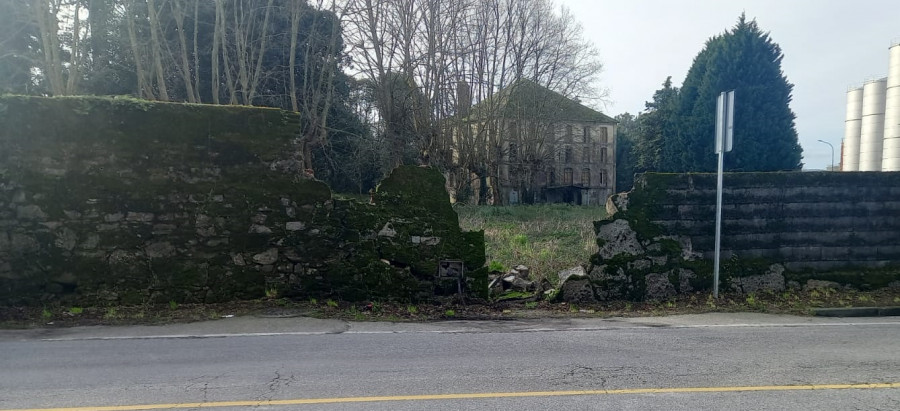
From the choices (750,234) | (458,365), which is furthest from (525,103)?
(458,365)

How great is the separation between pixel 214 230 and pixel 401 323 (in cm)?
342

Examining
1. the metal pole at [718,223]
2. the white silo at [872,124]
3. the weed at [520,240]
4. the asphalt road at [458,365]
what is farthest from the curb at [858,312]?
the white silo at [872,124]

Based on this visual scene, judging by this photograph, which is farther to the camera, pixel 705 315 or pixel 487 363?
pixel 705 315

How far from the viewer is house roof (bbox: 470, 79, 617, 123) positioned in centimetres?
3269

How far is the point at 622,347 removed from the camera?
652 cm

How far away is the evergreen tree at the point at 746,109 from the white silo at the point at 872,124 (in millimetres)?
28702

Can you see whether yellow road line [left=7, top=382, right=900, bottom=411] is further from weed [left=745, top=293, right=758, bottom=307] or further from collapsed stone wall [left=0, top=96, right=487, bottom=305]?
collapsed stone wall [left=0, top=96, right=487, bottom=305]

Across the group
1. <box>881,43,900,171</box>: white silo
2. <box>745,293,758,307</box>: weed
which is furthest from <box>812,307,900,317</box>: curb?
<box>881,43,900,171</box>: white silo

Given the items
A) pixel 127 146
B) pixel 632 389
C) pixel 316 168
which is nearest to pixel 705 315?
pixel 632 389

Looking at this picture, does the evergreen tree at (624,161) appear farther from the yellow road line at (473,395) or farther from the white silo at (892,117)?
the yellow road line at (473,395)

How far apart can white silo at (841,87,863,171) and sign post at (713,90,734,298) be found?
60612 mm

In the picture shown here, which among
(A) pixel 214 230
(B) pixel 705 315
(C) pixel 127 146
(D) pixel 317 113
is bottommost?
(B) pixel 705 315

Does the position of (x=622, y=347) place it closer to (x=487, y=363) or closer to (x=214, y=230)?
(x=487, y=363)

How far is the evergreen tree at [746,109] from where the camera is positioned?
31.5 meters
